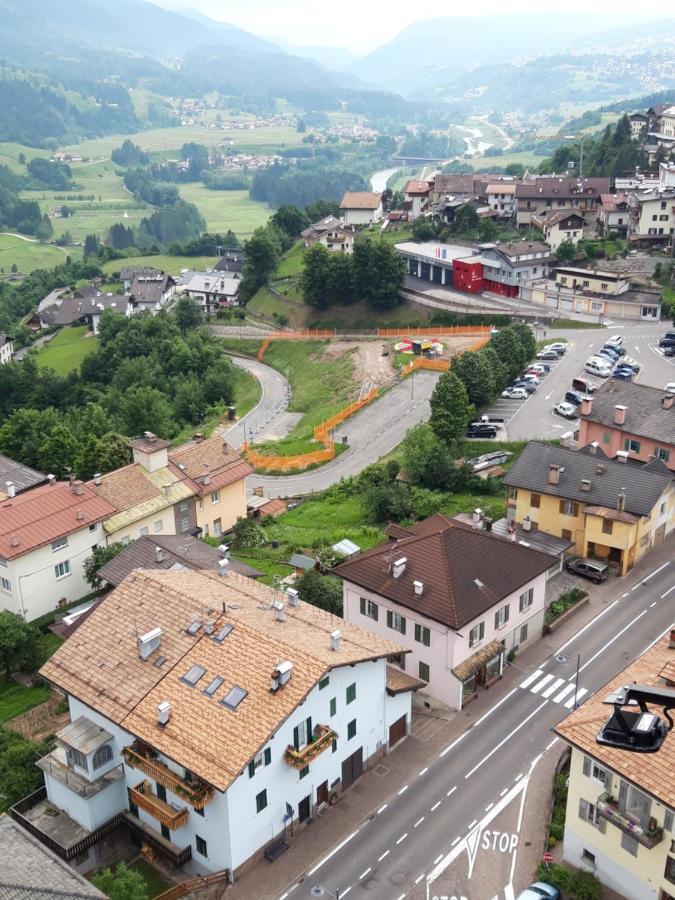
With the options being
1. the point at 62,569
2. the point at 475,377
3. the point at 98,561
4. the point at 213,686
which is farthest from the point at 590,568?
the point at 62,569

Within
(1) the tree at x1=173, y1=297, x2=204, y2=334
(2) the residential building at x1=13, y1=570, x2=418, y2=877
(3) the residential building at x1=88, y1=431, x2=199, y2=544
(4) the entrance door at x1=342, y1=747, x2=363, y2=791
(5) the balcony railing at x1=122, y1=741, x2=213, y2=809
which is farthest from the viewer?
(1) the tree at x1=173, y1=297, x2=204, y2=334

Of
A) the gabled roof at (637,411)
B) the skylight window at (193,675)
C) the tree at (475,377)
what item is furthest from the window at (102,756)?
the tree at (475,377)

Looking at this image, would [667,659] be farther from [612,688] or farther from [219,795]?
[219,795]

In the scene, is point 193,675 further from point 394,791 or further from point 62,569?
point 62,569

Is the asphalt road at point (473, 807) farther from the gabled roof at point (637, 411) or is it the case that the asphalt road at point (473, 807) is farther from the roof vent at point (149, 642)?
the gabled roof at point (637, 411)

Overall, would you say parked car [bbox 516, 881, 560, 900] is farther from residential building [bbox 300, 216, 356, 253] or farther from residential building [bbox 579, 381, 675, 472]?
residential building [bbox 300, 216, 356, 253]

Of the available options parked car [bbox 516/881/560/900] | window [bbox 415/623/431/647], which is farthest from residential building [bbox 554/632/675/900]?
→ window [bbox 415/623/431/647]
